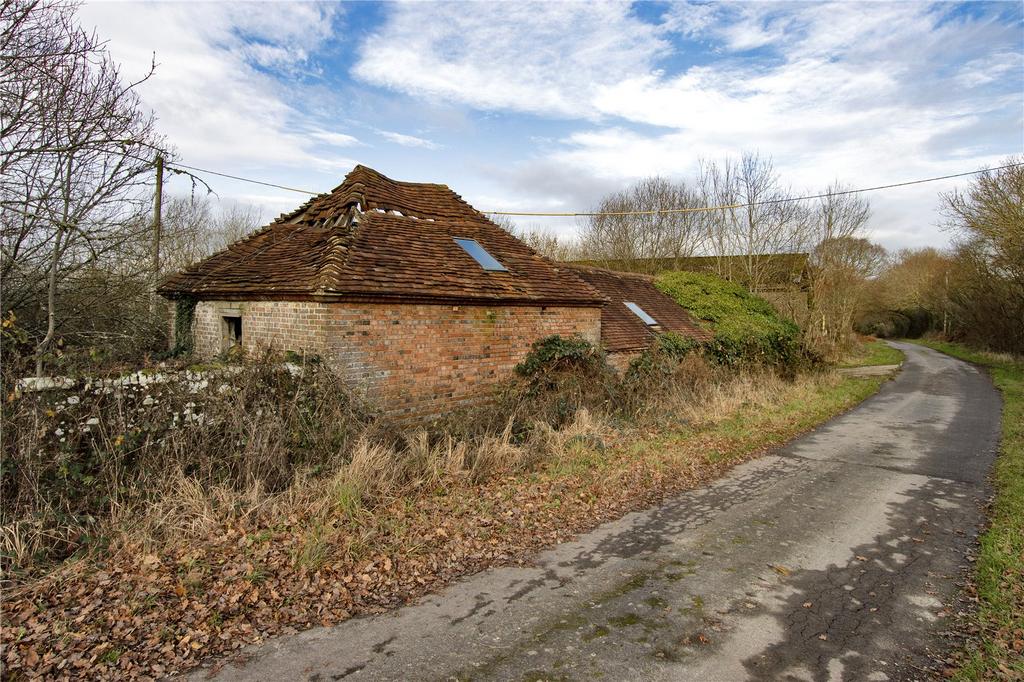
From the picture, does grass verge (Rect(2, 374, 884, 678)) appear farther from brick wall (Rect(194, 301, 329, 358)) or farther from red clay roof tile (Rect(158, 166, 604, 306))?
red clay roof tile (Rect(158, 166, 604, 306))

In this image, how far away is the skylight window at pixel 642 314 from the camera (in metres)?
17.0

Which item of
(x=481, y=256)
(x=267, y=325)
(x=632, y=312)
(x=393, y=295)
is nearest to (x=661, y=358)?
(x=632, y=312)

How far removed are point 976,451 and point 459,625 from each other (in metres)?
10.7

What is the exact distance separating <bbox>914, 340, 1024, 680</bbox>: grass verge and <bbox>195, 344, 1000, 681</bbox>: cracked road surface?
220 mm

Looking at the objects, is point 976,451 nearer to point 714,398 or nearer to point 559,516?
point 714,398

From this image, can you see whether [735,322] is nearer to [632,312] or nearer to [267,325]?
[632,312]

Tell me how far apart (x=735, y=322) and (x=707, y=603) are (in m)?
16.4

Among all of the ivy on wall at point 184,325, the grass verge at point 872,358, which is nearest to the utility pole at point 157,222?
the ivy on wall at point 184,325

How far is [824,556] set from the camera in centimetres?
528

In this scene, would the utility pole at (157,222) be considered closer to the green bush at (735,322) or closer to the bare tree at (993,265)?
the green bush at (735,322)

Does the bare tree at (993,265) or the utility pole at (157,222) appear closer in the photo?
the utility pole at (157,222)

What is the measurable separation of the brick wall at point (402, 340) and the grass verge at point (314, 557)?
2.09m

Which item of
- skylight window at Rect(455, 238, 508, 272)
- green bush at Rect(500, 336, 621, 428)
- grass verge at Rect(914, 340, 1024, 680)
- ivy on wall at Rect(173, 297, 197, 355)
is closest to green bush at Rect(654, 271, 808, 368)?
green bush at Rect(500, 336, 621, 428)

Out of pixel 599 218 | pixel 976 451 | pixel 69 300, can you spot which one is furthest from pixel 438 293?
pixel 599 218
